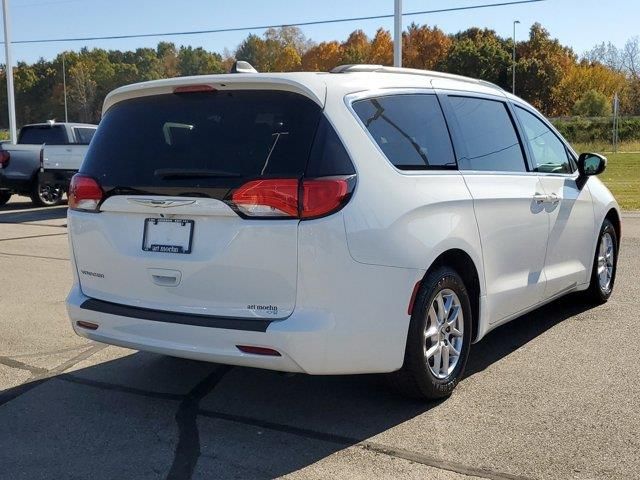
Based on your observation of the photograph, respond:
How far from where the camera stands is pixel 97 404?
434 cm

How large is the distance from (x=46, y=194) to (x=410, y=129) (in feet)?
48.4

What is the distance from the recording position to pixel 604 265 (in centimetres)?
662

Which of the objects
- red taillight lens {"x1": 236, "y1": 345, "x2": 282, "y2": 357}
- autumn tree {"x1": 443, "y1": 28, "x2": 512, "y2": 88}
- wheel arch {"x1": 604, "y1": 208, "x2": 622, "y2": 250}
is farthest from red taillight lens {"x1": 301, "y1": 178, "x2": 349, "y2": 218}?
autumn tree {"x1": 443, "y1": 28, "x2": 512, "y2": 88}

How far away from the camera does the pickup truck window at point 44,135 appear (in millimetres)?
17547

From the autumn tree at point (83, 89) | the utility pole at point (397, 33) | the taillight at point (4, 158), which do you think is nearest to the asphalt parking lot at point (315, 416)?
the taillight at point (4, 158)

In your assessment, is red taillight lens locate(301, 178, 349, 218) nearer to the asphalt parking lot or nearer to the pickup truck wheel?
the asphalt parking lot

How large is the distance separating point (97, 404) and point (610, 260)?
4694mm

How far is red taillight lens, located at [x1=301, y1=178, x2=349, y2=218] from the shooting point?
11.7 feet

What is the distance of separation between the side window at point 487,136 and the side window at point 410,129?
22 cm

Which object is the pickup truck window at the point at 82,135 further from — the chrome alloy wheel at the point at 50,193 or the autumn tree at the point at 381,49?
the autumn tree at the point at 381,49

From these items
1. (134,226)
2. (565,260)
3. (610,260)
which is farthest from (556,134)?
(134,226)

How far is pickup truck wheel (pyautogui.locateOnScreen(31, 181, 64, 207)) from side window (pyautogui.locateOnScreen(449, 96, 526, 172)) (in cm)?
1399

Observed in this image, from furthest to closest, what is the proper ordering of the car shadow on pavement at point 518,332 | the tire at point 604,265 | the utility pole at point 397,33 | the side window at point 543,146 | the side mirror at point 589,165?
the utility pole at point 397,33 → the tire at point 604,265 → the side mirror at point 589,165 → the side window at point 543,146 → the car shadow on pavement at point 518,332

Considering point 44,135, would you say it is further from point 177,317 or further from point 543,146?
point 177,317
